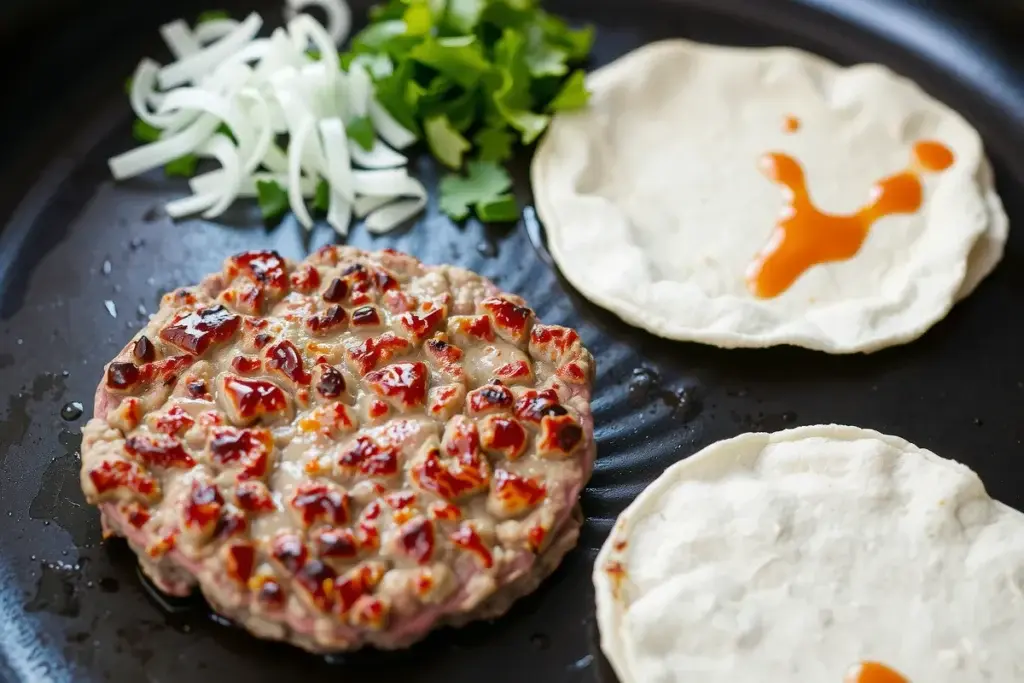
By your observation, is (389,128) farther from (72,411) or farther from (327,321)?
(72,411)

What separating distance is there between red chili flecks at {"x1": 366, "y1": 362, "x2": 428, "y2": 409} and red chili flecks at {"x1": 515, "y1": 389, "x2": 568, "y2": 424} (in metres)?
0.23

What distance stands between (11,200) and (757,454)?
2.37 m

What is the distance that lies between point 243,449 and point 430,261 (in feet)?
3.17

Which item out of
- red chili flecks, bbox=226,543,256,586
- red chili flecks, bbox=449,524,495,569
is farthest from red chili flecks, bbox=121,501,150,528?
red chili flecks, bbox=449,524,495,569

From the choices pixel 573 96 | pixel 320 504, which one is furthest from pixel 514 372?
pixel 573 96

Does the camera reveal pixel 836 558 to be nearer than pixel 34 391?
Yes

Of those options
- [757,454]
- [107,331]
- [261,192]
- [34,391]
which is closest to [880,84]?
[757,454]

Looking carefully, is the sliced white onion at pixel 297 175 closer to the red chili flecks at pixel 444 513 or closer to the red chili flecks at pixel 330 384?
the red chili flecks at pixel 330 384

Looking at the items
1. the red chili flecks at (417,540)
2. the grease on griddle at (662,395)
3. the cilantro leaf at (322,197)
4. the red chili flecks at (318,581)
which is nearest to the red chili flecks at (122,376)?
the red chili flecks at (318,581)

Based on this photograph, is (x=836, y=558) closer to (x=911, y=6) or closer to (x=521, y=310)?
(x=521, y=310)

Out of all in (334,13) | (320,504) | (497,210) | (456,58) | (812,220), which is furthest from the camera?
(334,13)

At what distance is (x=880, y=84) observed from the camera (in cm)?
319

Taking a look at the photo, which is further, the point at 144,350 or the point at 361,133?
the point at 361,133

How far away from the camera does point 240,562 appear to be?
2.05m
